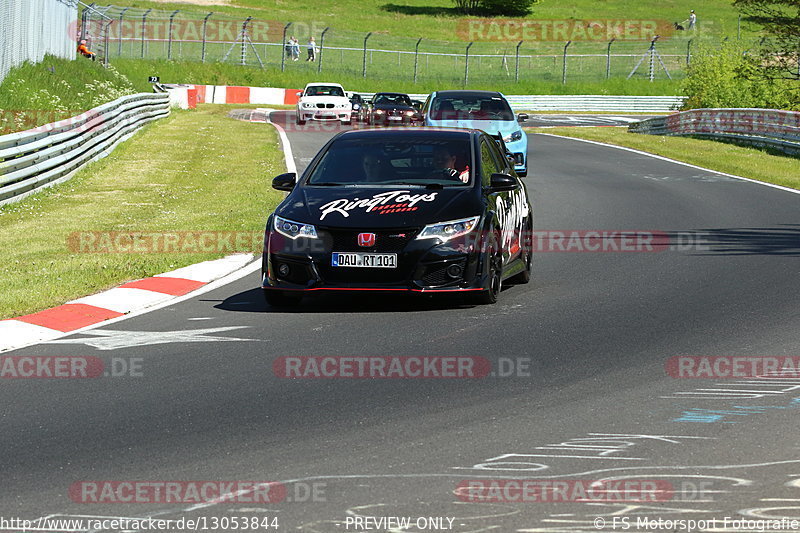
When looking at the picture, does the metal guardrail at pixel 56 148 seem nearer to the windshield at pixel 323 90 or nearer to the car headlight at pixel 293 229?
the car headlight at pixel 293 229

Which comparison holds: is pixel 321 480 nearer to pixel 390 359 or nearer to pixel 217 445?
pixel 217 445

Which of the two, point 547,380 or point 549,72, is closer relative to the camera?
point 547,380

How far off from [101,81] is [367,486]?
3444cm

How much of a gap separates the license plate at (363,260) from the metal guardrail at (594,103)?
51.2 metres

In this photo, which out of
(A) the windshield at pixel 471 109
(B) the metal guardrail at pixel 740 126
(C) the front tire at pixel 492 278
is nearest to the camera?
(C) the front tire at pixel 492 278

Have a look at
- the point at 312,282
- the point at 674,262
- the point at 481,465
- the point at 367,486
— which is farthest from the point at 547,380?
the point at 674,262

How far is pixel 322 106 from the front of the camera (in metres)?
40.4

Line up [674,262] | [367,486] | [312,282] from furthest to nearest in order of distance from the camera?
1. [674,262]
2. [312,282]
3. [367,486]

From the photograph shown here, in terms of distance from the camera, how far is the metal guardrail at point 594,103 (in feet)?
199

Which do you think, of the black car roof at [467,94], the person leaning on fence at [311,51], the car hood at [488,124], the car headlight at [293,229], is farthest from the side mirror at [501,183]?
the person leaning on fence at [311,51]

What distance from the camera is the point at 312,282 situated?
32.2 ft

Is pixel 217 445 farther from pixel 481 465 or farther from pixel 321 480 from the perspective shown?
pixel 481 465

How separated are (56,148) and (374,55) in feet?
168

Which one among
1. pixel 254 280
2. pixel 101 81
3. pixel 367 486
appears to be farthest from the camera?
pixel 101 81
